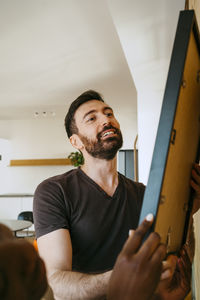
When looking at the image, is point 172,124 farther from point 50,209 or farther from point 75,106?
point 75,106

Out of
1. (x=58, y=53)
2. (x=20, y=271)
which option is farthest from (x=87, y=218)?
(x=58, y=53)

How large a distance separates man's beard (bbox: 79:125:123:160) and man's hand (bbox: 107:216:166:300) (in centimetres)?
96

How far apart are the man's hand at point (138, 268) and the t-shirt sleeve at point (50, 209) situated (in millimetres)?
760

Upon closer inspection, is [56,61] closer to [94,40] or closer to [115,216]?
[94,40]

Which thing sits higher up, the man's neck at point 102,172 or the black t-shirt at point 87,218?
the man's neck at point 102,172

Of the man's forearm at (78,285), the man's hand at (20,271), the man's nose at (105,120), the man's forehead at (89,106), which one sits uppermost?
the man's forehead at (89,106)

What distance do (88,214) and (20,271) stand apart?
0.96m

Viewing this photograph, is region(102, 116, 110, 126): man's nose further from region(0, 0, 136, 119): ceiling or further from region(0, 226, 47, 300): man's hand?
region(0, 0, 136, 119): ceiling

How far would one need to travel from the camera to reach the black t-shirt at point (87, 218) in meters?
1.13

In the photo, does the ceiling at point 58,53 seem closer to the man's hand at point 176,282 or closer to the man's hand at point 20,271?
the man's hand at point 176,282

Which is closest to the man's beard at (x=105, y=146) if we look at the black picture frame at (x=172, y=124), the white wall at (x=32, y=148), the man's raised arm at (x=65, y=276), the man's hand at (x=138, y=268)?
the man's raised arm at (x=65, y=276)

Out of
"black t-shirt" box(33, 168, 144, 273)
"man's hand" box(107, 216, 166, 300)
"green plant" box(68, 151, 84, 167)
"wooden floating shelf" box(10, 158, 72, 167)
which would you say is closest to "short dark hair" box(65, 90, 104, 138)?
"black t-shirt" box(33, 168, 144, 273)

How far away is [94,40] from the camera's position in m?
3.48

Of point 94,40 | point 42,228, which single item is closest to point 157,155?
point 42,228
